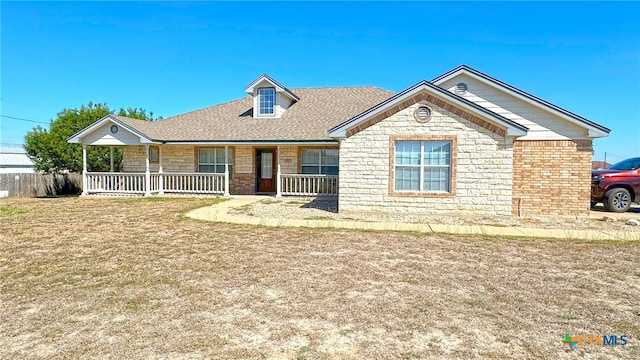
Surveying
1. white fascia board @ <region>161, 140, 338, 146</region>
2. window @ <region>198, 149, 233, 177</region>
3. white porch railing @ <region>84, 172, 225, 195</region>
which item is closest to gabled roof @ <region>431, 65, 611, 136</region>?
white fascia board @ <region>161, 140, 338, 146</region>

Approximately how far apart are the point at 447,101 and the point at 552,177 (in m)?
4.69

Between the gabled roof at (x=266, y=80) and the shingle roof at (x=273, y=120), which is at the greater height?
the gabled roof at (x=266, y=80)

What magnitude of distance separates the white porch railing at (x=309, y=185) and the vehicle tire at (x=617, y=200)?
35.1 feet

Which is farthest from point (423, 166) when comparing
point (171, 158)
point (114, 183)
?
point (114, 183)

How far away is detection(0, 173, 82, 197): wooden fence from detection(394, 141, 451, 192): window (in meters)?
20.4

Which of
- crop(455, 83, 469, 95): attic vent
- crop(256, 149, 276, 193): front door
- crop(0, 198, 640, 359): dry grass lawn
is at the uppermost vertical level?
crop(455, 83, 469, 95): attic vent

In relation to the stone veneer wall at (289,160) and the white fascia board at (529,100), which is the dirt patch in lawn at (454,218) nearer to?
the white fascia board at (529,100)

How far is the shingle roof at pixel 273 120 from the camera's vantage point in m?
17.2

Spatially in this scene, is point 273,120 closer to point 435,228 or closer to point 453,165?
point 453,165

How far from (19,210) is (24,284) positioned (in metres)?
10.5

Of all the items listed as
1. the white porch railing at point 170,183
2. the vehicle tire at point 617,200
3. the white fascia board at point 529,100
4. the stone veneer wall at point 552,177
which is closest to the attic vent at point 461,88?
the white fascia board at point 529,100

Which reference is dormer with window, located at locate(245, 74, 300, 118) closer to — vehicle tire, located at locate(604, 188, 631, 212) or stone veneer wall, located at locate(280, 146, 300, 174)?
stone veneer wall, located at locate(280, 146, 300, 174)

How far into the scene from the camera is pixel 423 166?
1167 cm

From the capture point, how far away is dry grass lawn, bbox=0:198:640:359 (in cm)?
340
